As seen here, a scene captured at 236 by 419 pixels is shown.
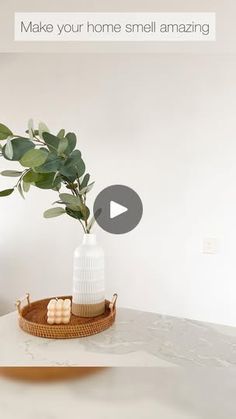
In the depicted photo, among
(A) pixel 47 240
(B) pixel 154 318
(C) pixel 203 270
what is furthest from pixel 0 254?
(B) pixel 154 318

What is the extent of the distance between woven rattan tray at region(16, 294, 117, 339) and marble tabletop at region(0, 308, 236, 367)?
0.06ft

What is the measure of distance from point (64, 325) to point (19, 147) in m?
0.52

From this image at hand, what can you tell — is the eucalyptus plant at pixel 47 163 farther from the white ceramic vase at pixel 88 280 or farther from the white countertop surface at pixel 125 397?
the white countertop surface at pixel 125 397

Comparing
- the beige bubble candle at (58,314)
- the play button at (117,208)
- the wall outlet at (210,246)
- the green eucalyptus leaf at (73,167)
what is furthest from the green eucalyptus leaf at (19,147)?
the wall outlet at (210,246)

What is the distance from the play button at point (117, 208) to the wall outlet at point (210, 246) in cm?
39

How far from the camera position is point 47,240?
220cm

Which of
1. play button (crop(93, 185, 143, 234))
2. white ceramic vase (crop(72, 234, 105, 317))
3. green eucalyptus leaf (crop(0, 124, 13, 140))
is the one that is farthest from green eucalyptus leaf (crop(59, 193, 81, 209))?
play button (crop(93, 185, 143, 234))

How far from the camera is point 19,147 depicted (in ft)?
3.37

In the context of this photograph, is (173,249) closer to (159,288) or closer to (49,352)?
(159,288)

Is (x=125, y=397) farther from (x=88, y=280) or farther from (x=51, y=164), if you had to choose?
(x=51, y=164)

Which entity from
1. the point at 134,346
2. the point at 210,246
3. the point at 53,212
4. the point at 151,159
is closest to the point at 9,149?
the point at 53,212

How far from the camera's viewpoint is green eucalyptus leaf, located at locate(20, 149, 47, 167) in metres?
0.94

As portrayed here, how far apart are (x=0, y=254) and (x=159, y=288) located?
3.31 ft

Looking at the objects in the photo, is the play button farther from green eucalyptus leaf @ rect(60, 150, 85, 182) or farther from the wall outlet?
green eucalyptus leaf @ rect(60, 150, 85, 182)
